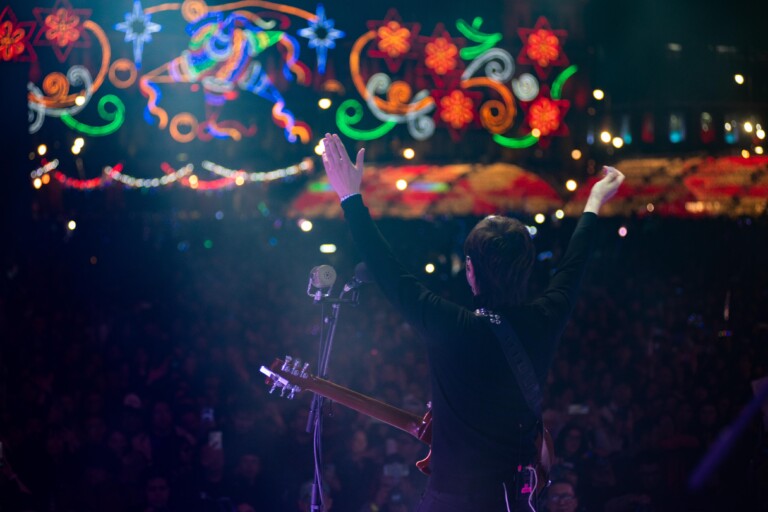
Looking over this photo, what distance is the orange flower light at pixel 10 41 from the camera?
743 centimetres

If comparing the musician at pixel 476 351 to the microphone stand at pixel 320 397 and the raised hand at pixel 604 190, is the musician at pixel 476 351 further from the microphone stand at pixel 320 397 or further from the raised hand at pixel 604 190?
the microphone stand at pixel 320 397

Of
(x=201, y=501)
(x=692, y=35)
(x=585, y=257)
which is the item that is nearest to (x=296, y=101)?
(x=692, y=35)

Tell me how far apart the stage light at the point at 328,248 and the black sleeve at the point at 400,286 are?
583 inches

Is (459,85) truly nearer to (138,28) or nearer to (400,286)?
(138,28)

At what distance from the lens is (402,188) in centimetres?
1555

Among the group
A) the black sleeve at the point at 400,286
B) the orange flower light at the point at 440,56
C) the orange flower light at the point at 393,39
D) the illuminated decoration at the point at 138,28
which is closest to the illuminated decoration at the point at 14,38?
the illuminated decoration at the point at 138,28

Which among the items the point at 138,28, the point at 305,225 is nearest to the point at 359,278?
the point at 138,28

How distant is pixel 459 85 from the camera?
38.9 feet

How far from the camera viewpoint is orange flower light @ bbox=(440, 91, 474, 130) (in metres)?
11.8

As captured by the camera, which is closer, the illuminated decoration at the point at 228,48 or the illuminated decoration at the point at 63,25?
the illuminated decoration at the point at 63,25

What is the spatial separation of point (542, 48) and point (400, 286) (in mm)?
10107

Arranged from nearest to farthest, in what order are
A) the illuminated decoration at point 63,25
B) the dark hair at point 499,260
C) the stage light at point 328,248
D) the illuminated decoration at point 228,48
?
the dark hair at point 499,260, the illuminated decoration at point 63,25, the illuminated decoration at point 228,48, the stage light at point 328,248

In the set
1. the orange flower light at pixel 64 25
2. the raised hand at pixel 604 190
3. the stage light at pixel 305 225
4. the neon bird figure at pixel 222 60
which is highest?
the raised hand at pixel 604 190

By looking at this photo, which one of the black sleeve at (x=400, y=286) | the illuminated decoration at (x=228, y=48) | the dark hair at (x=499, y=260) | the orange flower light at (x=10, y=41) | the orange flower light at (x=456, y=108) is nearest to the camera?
the black sleeve at (x=400, y=286)
